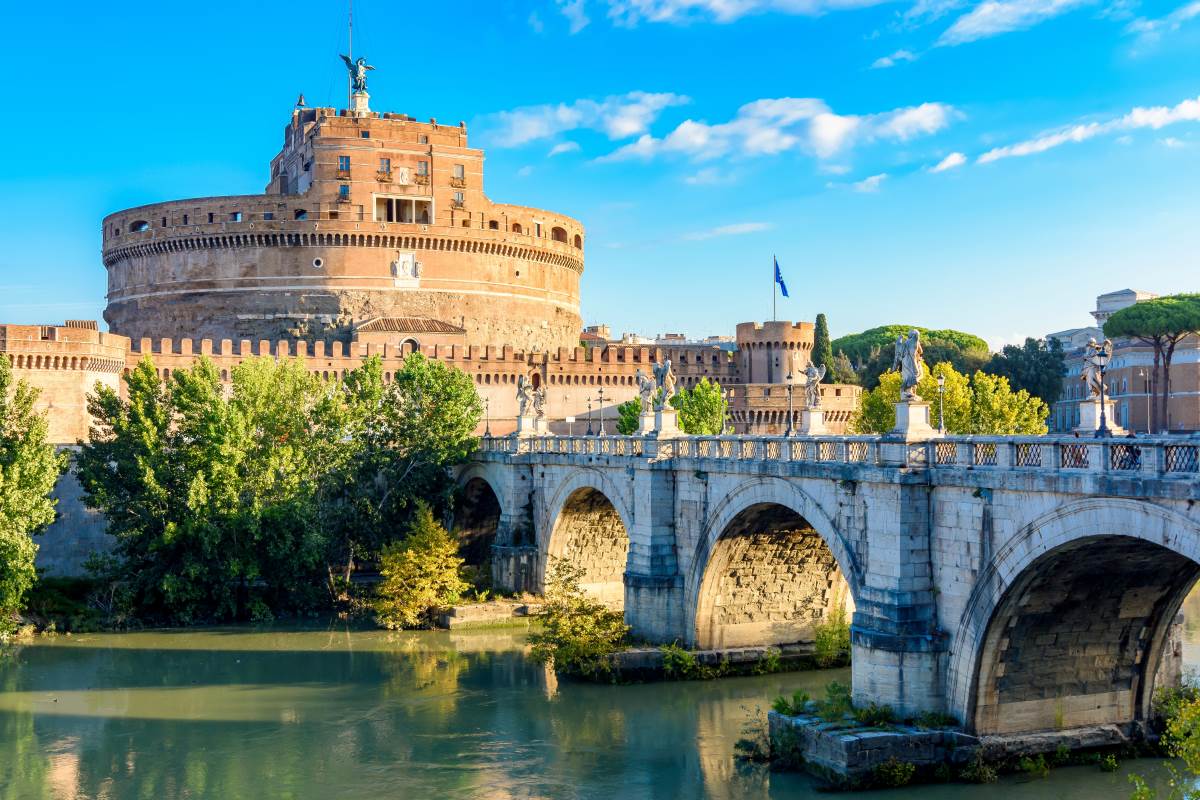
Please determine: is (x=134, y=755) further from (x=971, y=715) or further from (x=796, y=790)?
(x=971, y=715)

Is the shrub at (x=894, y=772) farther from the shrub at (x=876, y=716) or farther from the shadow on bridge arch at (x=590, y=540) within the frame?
the shadow on bridge arch at (x=590, y=540)

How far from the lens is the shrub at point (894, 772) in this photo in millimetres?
16172

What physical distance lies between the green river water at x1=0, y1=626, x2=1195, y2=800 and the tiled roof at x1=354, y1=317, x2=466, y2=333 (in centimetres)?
2847

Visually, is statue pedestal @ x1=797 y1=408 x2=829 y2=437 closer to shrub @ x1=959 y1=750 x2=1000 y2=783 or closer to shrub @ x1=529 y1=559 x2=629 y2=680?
shrub @ x1=529 y1=559 x2=629 y2=680

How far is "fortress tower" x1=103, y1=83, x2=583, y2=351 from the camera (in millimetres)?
58688

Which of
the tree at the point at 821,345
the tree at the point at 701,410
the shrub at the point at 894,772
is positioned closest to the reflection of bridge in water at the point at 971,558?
the shrub at the point at 894,772

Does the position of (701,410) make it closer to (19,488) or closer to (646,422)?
(646,422)

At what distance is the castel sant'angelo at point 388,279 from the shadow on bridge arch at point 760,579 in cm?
2930

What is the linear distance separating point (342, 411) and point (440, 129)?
29.9m

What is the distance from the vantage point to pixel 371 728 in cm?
2169

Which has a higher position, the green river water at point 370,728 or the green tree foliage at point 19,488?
the green tree foliage at point 19,488

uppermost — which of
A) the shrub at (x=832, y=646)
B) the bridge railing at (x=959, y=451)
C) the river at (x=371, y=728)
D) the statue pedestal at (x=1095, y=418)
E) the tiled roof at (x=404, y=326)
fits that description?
the tiled roof at (x=404, y=326)

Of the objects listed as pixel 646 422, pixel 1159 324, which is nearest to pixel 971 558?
pixel 646 422

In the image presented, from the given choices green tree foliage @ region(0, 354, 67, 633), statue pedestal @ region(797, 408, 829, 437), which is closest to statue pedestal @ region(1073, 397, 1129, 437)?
statue pedestal @ region(797, 408, 829, 437)
